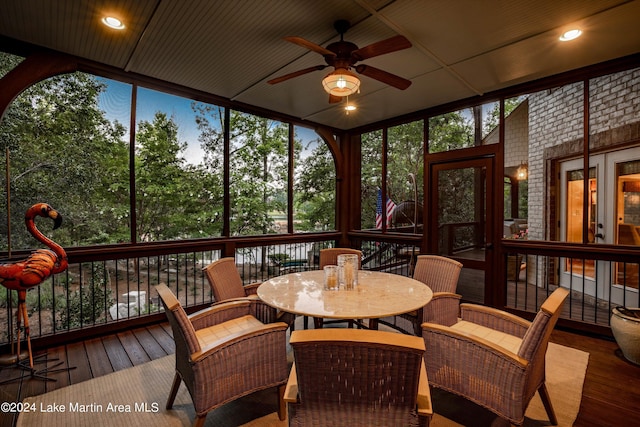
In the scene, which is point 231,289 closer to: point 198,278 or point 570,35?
point 198,278

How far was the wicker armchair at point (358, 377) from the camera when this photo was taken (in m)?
1.05

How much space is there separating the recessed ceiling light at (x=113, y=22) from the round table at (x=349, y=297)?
245 cm

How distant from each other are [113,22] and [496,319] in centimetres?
378

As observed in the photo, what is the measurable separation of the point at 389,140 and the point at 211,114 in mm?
2895

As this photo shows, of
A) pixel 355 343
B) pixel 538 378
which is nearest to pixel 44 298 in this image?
pixel 355 343

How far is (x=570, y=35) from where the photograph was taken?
2.56 metres

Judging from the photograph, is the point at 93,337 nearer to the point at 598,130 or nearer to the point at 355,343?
the point at 355,343

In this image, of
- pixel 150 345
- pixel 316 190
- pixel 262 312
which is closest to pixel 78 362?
pixel 150 345

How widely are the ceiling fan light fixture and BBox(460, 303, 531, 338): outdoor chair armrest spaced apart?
1.96 meters

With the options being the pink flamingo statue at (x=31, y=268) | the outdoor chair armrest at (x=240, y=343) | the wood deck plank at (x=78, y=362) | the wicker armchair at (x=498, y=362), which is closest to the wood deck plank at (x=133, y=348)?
the wood deck plank at (x=78, y=362)

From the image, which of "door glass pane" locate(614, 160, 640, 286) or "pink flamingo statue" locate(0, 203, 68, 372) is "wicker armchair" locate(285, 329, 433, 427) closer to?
"pink flamingo statue" locate(0, 203, 68, 372)

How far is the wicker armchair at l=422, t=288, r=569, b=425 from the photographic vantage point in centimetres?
154

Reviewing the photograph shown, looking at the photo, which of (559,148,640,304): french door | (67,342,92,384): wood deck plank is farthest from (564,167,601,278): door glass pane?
(67,342,92,384): wood deck plank

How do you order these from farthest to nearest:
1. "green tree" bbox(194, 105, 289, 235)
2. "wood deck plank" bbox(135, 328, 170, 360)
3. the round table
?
"green tree" bbox(194, 105, 289, 235) < "wood deck plank" bbox(135, 328, 170, 360) < the round table
